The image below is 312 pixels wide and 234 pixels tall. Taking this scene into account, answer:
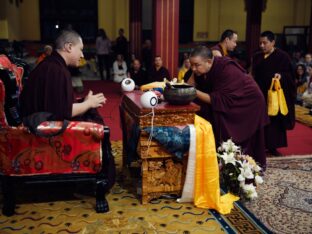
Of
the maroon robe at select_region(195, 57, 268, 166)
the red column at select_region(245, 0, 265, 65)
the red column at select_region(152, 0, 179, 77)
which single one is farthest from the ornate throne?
the red column at select_region(245, 0, 265, 65)

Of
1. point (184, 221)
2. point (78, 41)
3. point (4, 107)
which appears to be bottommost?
point (184, 221)

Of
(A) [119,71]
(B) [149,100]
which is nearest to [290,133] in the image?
(B) [149,100]

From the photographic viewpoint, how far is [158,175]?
9.98 feet

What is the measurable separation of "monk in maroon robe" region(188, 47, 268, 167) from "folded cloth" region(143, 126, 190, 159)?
537 mm

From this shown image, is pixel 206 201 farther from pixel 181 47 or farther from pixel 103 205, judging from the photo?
pixel 181 47

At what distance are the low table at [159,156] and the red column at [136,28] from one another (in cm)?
819

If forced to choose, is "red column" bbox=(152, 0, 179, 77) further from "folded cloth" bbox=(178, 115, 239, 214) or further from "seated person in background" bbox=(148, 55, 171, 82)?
"folded cloth" bbox=(178, 115, 239, 214)

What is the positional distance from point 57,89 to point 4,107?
385 millimetres

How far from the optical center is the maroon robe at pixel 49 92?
2859mm

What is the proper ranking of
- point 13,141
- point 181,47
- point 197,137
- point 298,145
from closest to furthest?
point 13,141
point 197,137
point 298,145
point 181,47

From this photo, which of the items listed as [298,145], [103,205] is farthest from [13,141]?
[298,145]

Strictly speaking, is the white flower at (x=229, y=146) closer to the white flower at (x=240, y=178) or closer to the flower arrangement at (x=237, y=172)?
the flower arrangement at (x=237, y=172)

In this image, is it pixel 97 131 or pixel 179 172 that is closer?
pixel 97 131

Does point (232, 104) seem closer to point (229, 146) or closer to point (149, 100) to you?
point (229, 146)
